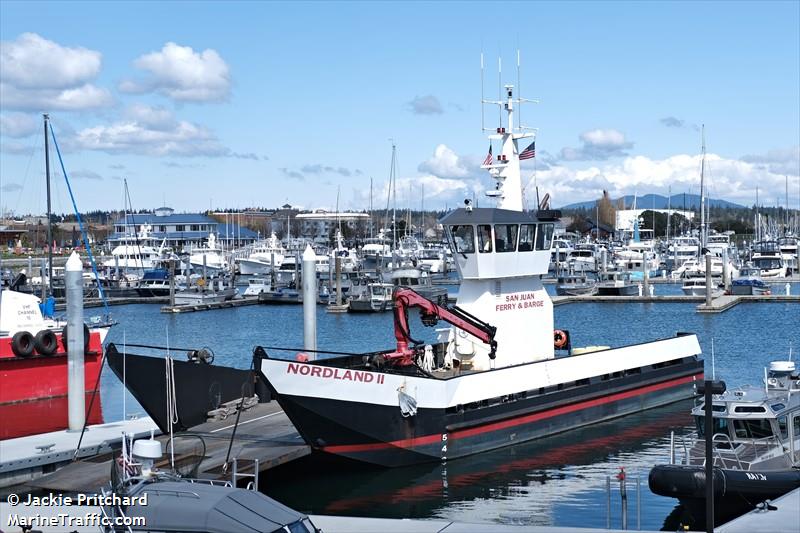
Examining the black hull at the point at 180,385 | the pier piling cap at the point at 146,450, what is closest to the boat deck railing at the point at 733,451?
the pier piling cap at the point at 146,450

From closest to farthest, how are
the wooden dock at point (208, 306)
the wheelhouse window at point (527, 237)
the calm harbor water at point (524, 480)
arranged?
the calm harbor water at point (524, 480), the wheelhouse window at point (527, 237), the wooden dock at point (208, 306)

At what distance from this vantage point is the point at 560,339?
28516mm

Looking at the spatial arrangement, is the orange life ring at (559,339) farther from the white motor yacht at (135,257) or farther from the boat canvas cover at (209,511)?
the white motor yacht at (135,257)

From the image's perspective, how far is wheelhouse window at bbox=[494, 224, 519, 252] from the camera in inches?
978

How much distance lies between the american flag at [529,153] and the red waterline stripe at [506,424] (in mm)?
6526

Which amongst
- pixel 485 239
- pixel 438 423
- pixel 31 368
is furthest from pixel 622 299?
pixel 438 423

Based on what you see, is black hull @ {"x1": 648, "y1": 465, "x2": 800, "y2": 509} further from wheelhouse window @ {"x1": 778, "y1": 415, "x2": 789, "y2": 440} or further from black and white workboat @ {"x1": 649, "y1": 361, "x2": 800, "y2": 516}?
wheelhouse window @ {"x1": 778, "y1": 415, "x2": 789, "y2": 440}

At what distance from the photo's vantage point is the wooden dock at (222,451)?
18156 mm

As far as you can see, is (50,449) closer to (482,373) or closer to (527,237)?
(482,373)

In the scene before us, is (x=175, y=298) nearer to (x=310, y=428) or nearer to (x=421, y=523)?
(x=310, y=428)

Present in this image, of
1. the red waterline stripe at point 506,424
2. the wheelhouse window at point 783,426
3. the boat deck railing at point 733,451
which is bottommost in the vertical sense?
the red waterline stripe at point 506,424

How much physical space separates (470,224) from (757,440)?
9.13 metres

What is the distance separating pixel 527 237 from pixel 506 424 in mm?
5000

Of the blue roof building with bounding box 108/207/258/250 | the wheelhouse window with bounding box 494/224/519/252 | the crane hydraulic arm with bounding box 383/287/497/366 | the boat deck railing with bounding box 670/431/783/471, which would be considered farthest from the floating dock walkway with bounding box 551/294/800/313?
the blue roof building with bounding box 108/207/258/250
